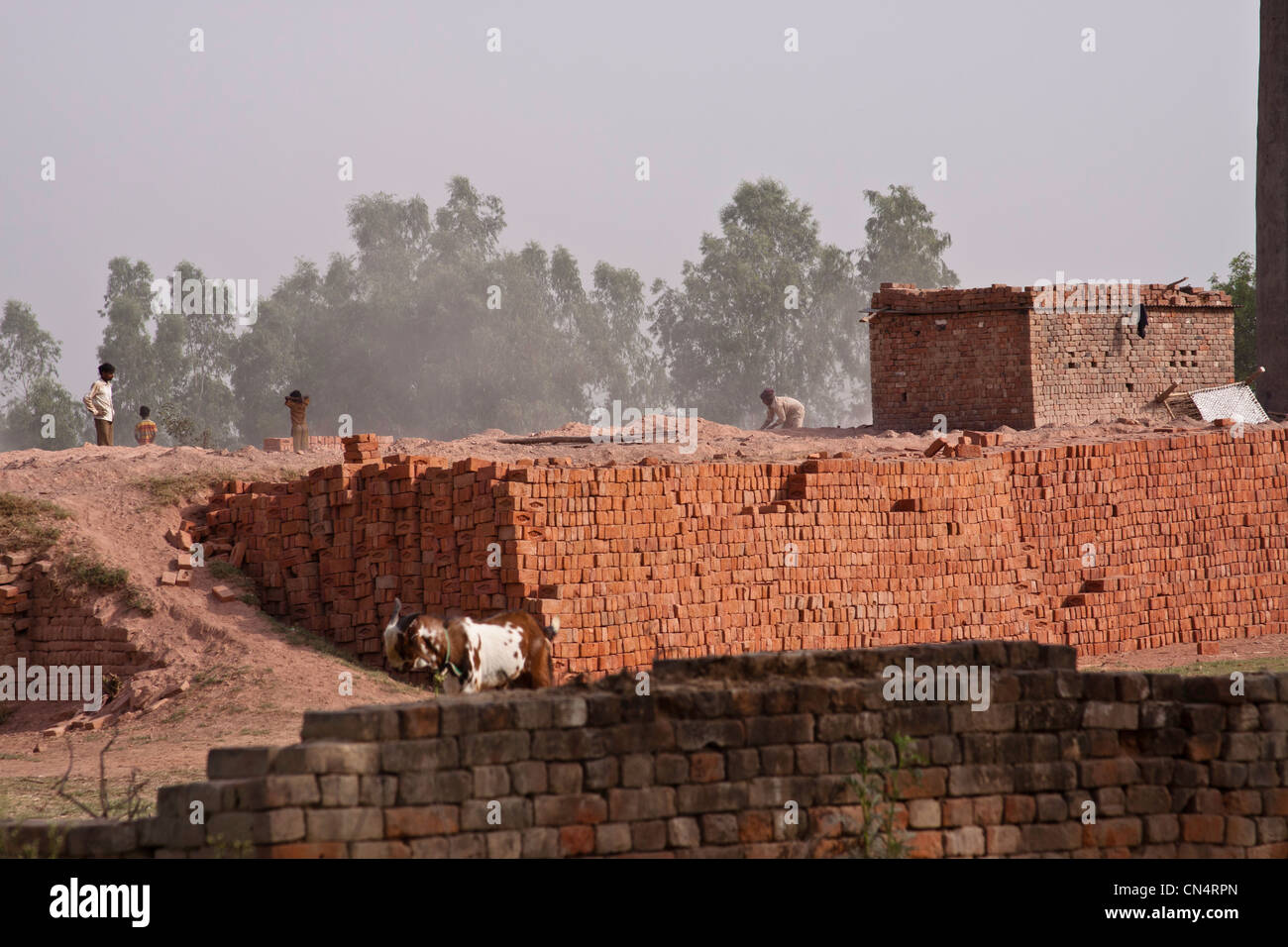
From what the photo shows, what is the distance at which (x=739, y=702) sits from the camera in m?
6.13

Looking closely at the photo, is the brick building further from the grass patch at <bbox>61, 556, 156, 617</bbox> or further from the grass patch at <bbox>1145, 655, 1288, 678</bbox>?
the grass patch at <bbox>61, 556, 156, 617</bbox>

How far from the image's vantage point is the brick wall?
1320 cm

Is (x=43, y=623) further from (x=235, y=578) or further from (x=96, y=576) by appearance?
(x=235, y=578)

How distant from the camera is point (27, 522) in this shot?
14039mm

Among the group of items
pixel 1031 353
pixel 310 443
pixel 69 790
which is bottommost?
pixel 69 790

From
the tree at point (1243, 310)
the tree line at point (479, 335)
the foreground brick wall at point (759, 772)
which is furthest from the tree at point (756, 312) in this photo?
the foreground brick wall at point (759, 772)

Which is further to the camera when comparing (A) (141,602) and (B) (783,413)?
(B) (783,413)

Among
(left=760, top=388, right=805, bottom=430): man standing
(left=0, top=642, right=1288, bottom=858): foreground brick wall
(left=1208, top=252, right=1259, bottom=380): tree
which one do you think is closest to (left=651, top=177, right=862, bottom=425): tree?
(left=1208, top=252, right=1259, bottom=380): tree

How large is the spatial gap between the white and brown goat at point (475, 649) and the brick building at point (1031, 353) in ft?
46.0

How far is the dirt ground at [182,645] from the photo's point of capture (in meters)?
10.6

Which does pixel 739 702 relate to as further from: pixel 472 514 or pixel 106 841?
pixel 472 514

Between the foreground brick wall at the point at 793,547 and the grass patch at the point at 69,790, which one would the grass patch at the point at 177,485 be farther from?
the grass patch at the point at 69,790

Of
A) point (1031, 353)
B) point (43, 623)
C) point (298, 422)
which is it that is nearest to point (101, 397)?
point (298, 422)

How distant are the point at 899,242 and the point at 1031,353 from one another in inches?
1411
